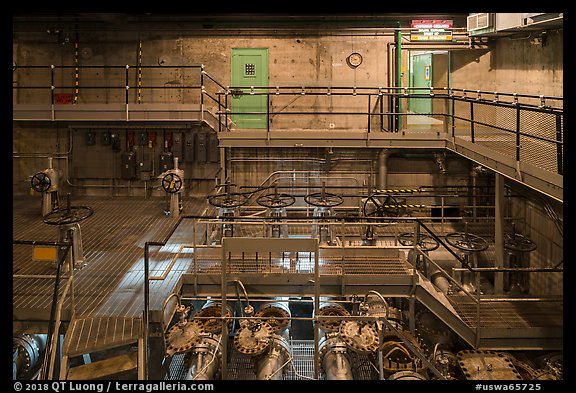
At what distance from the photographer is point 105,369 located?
6.55 m

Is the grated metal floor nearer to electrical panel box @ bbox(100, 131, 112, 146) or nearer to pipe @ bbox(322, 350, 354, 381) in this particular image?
electrical panel box @ bbox(100, 131, 112, 146)

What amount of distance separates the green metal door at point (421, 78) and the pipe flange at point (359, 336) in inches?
496

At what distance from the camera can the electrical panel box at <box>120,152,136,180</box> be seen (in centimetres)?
1512

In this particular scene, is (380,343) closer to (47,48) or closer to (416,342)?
(416,342)

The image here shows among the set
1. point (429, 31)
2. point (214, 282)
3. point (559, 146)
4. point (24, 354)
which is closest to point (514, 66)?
point (429, 31)

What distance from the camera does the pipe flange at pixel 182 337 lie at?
7805 mm

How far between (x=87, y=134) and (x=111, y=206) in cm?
251

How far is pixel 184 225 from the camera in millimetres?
12367

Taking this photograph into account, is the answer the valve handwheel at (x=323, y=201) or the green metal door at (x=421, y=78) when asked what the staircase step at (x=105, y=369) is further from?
the green metal door at (x=421, y=78)

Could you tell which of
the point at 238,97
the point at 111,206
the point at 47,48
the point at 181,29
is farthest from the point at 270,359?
the point at 47,48

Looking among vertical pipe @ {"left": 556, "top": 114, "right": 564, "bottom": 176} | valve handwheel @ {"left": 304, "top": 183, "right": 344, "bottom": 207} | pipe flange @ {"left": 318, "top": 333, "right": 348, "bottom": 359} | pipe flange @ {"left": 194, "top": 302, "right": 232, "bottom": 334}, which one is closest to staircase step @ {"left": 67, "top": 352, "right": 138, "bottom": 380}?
pipe flange @ {"left": 194, "top": 302, "right": 232, "bottom": 334}

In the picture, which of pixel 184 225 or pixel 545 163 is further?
pixel 184 225

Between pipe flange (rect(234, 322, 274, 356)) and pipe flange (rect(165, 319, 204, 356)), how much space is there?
0.58 m
